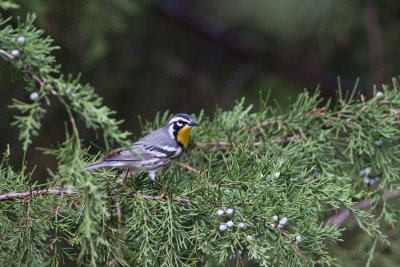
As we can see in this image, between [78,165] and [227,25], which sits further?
[227,25]

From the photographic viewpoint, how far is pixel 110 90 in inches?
223

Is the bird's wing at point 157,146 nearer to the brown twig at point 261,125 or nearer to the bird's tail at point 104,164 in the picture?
the bird's tail at point 104,164

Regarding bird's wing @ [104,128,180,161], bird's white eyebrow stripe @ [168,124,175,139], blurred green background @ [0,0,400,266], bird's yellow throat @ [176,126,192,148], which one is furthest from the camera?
blurred green background @ [0,0,400,266]

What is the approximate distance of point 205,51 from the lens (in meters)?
6.49

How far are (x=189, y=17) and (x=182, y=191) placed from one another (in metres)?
4.07

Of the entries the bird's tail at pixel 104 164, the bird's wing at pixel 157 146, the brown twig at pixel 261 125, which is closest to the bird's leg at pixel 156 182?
the bird's tail at pixel 104 164

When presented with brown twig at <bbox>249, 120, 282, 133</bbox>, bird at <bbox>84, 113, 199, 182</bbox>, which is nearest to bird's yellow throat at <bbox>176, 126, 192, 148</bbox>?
bird at <bbox>84, 113, 199, 182</bbox>

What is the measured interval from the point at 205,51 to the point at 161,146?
10.7 ft

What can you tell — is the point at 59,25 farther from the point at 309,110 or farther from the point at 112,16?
the point at 309,110

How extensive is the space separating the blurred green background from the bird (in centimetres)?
170

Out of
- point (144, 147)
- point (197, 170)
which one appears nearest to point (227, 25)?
point (144, 147)

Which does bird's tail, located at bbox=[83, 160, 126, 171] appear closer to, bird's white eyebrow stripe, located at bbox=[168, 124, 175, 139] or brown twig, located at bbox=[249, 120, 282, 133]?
bird's white eyebrow stripe, located at bbox=[168, 124, 175, 139]

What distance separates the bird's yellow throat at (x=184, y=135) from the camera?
10.4 ft

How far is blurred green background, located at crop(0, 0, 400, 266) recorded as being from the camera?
493 centimetres
